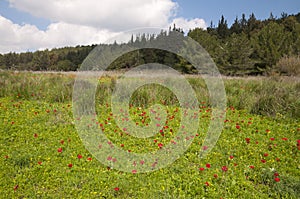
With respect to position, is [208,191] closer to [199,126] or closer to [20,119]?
[199,126]

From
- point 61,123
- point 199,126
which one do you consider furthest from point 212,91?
point 61,123

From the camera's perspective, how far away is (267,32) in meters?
33.4

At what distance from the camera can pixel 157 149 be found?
4039 millimetres

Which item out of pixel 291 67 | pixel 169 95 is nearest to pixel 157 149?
pixel 169 95

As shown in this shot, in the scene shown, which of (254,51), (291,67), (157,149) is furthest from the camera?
(254,51)

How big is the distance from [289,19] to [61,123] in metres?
52.1

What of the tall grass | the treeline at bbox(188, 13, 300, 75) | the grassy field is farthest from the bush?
the grassy field

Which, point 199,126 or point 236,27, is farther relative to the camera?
point 236,27

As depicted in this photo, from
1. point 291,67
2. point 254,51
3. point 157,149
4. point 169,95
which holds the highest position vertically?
point 254,51

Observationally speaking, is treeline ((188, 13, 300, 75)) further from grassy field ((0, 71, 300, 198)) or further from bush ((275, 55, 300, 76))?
grassy field ((0, 71, 300, 198))

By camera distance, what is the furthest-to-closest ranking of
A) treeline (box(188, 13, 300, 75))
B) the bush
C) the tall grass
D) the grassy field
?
treeline (box(188, 13, 300, 75)) → the bush → the tall grass → the grassy field

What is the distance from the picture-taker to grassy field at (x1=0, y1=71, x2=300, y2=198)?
2.86 meters

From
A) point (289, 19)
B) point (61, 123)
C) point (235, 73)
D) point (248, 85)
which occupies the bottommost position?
point (61, 123)

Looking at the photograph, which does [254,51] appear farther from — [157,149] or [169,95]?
[157,149]
